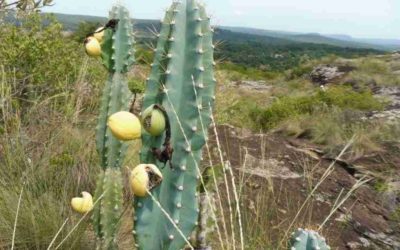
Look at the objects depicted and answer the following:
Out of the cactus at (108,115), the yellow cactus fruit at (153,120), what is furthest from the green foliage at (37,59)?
the yellow cactus fruit at (153,120)

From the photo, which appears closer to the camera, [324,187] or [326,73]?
[324,187]

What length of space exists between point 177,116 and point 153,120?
0.69 feet

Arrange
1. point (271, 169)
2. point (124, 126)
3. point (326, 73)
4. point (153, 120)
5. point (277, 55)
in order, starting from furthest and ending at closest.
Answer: point (277, 55) → point (326, 73) → point (271, 169) → point (153, 120) → point (124, 126)

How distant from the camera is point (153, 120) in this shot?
5.24ft

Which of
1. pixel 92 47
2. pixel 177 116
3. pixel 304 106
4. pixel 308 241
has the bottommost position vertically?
pixel 304 106

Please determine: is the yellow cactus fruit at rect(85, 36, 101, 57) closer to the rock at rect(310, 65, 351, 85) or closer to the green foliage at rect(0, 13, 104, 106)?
the green foliage at rect(0, 13, 104, 106)

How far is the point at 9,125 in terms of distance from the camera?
13.0 ft

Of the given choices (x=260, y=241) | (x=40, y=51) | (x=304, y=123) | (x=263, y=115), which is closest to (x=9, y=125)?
(x=40, y=51)

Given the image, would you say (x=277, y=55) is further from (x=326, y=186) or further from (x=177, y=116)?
(x=177, y=116)

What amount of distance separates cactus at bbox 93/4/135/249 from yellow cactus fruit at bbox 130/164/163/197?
2.97 feet

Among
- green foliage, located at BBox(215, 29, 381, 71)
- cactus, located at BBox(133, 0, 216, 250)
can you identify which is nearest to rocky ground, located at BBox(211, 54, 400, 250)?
cactus, located at BBox(133, 0, 216, 250)

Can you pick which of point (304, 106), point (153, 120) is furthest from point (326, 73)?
point (153, 120)

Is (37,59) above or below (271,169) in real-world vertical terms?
above

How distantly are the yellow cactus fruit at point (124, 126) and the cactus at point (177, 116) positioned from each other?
0.84 ft
